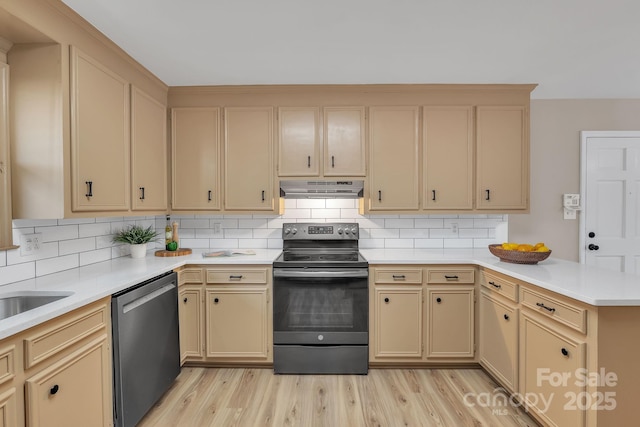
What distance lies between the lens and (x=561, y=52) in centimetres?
224

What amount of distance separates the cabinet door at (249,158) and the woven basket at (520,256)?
6.29ft

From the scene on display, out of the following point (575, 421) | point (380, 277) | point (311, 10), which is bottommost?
point (575, 421)

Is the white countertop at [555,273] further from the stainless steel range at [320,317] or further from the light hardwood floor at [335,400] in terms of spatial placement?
the light hardwood floor at [335,400]

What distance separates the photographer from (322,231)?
3.06m

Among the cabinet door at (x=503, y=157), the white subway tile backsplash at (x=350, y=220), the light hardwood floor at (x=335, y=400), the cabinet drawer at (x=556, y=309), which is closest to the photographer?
the cabinet drawer at (x=556, y=309)

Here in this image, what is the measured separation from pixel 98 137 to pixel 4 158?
0.47 meters

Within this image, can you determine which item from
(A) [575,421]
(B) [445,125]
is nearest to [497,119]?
(B) [445,125]

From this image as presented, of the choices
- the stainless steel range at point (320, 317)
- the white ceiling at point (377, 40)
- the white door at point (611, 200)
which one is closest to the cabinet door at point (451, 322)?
the stainless steel range at point (320, 317)

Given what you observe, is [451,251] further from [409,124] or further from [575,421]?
[575,421]

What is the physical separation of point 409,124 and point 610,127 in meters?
2.15

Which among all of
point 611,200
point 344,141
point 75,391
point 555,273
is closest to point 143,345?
point 75,391

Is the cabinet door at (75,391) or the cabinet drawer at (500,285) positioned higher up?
the cabinet drawer at (500,285)

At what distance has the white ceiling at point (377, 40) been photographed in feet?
5.72

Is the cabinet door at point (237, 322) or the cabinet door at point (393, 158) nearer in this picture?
the cabinet door at point (237, 322)
